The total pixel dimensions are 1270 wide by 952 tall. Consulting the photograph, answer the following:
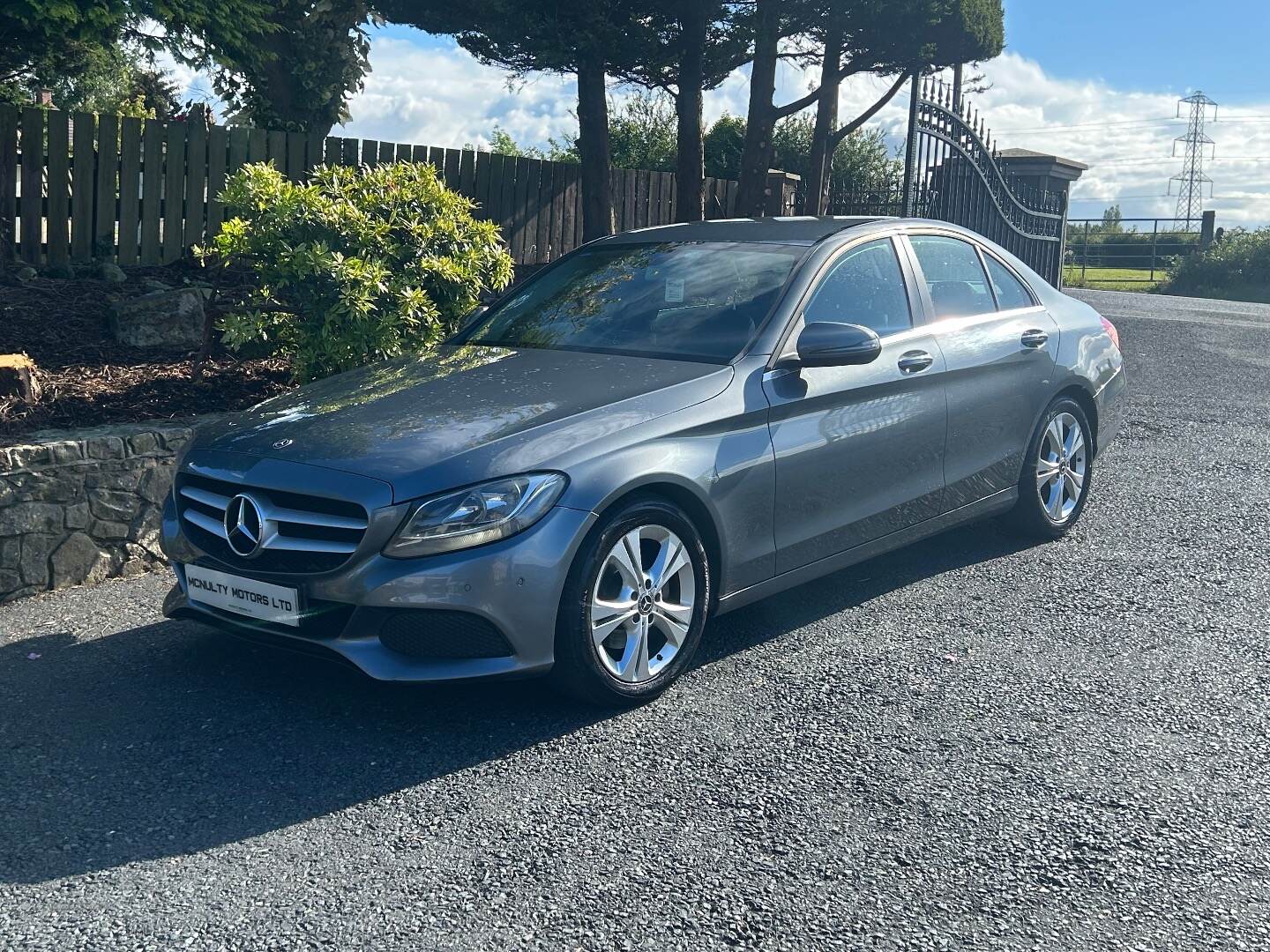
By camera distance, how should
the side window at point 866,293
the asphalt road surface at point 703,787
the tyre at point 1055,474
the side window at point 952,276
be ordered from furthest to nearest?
1. the tyre at point 1055,474
2. the side window at point 952,276
3. the side window at point 866,293
4. the asphalt road surface at point 703,787

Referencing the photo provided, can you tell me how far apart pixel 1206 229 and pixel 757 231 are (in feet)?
106

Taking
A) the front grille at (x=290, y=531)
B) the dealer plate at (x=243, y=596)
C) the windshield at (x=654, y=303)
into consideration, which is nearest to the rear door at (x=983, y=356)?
the windshield at (x=654, y=303)

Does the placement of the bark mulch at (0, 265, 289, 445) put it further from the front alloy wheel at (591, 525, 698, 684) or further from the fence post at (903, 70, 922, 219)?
the fence post at (903, 70, 922, 219)

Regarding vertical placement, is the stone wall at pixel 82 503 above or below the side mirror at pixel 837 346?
below

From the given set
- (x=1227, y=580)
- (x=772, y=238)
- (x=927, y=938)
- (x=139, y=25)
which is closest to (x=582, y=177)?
(x=139, y=25)

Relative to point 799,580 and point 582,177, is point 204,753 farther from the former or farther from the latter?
point 582,177

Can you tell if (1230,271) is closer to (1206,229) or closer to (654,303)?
(1206,229)

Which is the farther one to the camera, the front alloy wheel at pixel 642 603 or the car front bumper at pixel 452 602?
the front alloy wheel at pixel 642 603

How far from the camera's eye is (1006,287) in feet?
21.8

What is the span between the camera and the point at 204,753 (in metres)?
4.14

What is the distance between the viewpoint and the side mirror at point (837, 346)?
4980 mm

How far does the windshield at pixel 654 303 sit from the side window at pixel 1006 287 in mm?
1472

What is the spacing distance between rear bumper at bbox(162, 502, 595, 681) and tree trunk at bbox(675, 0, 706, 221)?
1030 cm

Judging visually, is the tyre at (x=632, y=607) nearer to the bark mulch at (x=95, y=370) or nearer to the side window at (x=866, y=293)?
the side window at (x=866, y=293)
